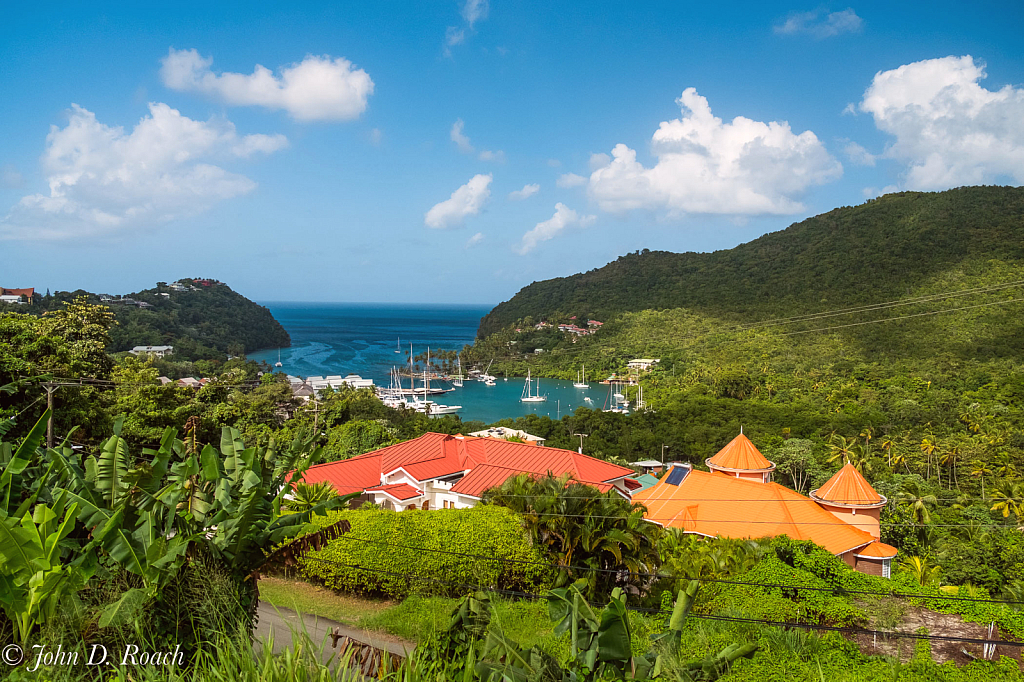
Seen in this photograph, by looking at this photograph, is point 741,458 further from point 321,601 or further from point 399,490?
point 321,601

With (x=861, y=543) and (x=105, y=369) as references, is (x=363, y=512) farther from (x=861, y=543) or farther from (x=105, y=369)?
(x=105, y=369)

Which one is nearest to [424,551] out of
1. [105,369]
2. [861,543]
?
[861,543]

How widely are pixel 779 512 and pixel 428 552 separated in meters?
10.5

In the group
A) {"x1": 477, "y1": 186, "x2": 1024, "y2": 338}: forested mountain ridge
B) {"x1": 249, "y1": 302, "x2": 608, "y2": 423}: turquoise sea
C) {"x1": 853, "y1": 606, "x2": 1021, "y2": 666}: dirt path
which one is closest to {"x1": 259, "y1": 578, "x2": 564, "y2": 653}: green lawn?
{"x1": 853, "y1": 606, "x2": 1021, "y2": 666}: dirt path

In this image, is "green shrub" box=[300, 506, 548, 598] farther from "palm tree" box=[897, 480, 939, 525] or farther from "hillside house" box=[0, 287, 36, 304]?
"hillside house" box=[0, 287, 36, 304]

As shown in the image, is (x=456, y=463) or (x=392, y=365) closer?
(x=456, y=463)

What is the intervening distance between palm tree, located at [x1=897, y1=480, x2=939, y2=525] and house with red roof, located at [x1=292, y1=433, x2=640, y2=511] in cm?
1278

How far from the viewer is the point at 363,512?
10.3 m

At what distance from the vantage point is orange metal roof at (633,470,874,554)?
48.9ft

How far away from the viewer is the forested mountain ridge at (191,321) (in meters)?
60.7

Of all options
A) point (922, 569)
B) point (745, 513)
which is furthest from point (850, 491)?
point (745, 513)

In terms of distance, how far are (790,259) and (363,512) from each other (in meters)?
92.4

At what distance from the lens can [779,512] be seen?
15.4 m

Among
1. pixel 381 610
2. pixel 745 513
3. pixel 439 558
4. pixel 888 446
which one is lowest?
pixel 888 446
